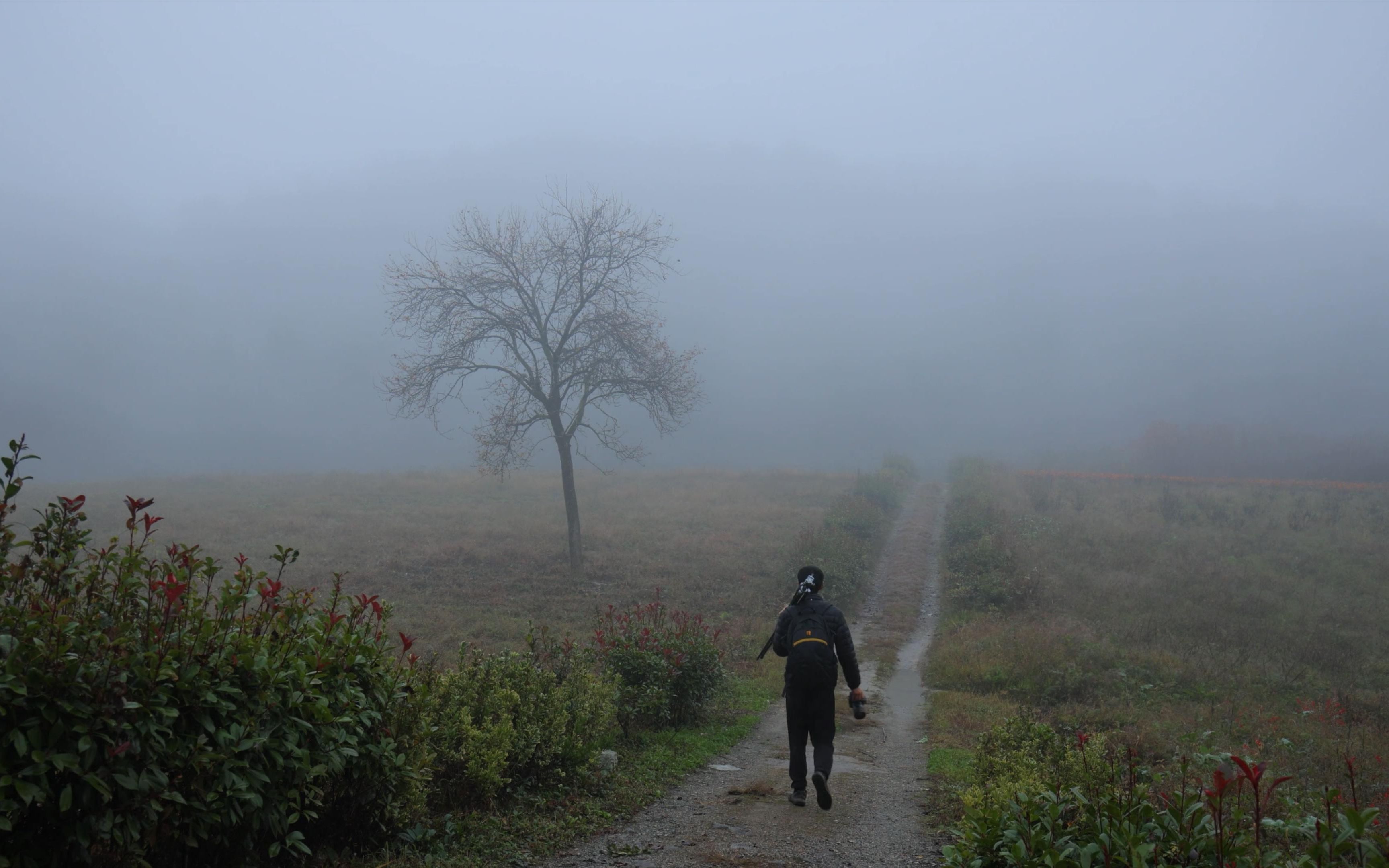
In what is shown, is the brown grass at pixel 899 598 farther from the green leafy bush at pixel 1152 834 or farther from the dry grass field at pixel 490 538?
the green leafy bush at pixel 1152 834

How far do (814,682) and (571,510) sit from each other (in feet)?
56.1

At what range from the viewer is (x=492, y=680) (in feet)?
21.8

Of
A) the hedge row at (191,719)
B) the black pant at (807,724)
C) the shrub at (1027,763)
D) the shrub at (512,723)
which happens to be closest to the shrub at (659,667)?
the shrub at (512,723)

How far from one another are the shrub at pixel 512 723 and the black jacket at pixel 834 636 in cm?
174

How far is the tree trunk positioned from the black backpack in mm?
15836

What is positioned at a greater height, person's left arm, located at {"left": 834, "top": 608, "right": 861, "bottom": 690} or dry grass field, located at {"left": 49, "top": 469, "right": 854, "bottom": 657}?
person's left arm, located at {"left": 834, "top": 608, "right": 861, "bottom": 690}

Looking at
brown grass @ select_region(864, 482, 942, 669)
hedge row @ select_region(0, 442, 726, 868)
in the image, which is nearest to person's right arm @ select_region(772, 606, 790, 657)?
hedge row @ select_region(0, 442, 726, 868)

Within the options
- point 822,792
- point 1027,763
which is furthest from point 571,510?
point 1027,763

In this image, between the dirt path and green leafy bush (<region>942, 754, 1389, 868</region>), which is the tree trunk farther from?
green leafy bush (<region>942, 754, 1389, 868</region>)

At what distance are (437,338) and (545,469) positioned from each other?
2583cm

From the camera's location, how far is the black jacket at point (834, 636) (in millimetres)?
7211

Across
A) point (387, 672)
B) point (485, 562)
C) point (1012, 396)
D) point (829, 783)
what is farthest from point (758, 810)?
point (1012, 396)

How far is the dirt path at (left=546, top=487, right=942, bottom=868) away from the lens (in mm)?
5625

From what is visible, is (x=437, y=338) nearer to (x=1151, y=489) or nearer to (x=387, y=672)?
(x=387, y=672)
